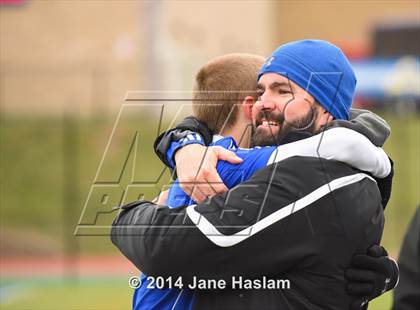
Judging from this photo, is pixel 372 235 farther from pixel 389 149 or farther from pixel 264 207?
pixel 389 149

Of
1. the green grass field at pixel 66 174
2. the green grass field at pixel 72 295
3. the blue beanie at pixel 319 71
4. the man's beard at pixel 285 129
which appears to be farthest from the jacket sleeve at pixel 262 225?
the green grass field at pixel 66 174

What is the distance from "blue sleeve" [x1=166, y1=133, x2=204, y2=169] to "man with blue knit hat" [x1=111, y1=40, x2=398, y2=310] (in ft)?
0.91

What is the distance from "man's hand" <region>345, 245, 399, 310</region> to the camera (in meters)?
3.08

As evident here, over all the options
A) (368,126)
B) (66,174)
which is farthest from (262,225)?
(66,174)

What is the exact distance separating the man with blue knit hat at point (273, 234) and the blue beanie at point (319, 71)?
146mm

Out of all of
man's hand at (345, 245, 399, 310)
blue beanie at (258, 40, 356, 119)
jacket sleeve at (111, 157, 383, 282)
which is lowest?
man's hand at (345, 245, 399, 310)

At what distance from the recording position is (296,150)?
10.1 ft

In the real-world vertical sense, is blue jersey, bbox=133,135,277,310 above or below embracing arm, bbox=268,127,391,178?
below

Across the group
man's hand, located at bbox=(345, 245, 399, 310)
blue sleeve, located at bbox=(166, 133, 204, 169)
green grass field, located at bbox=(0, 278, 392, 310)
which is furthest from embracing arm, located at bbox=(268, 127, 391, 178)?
green grass field, located at bbox=(0, 278, 392, 310)

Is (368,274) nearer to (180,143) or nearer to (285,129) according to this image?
(285,129)

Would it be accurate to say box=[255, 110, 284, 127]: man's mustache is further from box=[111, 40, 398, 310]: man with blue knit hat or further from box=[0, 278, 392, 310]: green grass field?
box=[0, 278, 392, 310]: green grass field

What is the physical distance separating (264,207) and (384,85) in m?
29.0

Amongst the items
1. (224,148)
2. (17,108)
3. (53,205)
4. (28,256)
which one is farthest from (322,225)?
(17,108)

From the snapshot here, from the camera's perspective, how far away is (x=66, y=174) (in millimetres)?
19516
